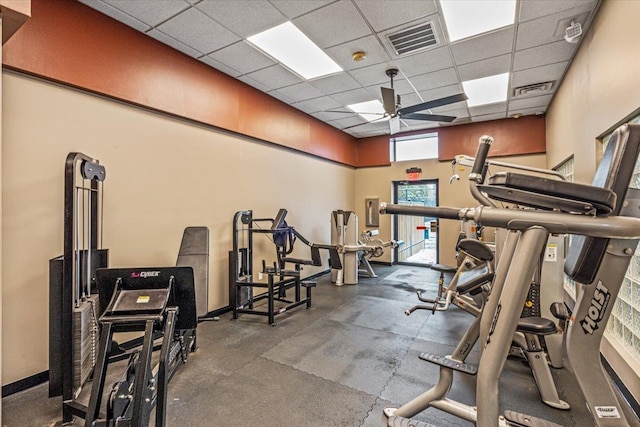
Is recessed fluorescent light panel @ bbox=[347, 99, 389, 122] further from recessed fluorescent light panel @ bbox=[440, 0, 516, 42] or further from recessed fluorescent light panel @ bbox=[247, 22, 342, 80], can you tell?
recessed fluorescent light panel @ bbox=[440, 0, 516, 42]

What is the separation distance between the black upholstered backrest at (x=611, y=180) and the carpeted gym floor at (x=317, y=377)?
1403 mm

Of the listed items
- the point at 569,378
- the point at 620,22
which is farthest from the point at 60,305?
the point at 620,22

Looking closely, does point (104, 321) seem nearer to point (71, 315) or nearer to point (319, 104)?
point (71, 315)

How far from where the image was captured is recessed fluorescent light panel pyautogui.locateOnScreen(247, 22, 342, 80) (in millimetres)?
3252

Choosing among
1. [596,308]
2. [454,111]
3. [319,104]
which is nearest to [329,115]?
[319,104]

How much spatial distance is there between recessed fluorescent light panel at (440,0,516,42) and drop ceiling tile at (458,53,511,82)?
71cm

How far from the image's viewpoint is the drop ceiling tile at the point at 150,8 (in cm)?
274

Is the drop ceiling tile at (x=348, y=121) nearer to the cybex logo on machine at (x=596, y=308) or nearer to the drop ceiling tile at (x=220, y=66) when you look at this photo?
the drop ceiling tile at (x=220, y=66)

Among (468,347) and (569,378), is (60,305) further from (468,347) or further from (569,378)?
(569,378)

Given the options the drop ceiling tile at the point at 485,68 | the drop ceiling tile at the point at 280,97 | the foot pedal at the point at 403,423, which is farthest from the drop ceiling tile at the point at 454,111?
the foot pedal at the point at 403,423

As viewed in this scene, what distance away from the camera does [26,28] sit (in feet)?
8.00

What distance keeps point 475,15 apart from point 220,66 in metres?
3.00

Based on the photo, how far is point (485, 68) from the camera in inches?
157

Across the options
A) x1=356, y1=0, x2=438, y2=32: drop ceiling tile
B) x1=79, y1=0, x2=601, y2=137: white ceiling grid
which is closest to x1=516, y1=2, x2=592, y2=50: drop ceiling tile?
x1=79, y1=0, x2=601, y2=137: white ceiling grid
